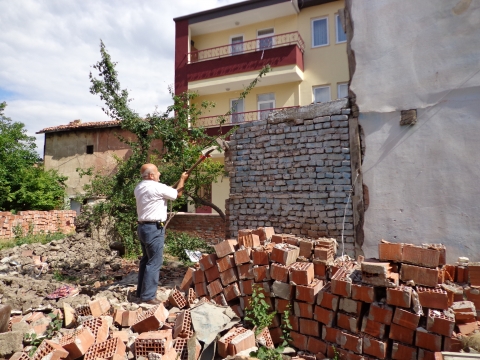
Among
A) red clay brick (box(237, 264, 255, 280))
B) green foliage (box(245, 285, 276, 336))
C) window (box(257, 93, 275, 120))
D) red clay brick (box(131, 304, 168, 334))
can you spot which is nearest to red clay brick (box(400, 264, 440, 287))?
green foliage (box(245, 285, 276, 336))

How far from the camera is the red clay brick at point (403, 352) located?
307 centimetres

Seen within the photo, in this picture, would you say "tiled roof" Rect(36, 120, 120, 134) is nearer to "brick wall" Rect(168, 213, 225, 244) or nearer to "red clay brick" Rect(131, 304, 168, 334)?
"brick wall" Rect(168, 213, 225, 244)

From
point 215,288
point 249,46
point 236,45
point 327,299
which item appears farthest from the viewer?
point 236,45

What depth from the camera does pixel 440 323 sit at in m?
2.97

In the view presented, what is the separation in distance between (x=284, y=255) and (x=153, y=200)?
73.4 inches

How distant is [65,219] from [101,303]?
1106 cm

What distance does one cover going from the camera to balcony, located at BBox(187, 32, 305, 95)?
13750mm

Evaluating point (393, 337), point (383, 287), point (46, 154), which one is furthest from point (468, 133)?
point (46, 154)

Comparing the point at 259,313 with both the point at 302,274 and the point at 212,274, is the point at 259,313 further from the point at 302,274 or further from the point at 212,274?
the point at 212,274

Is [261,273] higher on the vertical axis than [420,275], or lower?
lower

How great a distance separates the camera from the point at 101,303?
13.1 ft

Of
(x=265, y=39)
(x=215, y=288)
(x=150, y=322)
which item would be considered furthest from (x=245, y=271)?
(x=265, y=39)

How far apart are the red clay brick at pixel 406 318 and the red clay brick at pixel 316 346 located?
755 millimetres

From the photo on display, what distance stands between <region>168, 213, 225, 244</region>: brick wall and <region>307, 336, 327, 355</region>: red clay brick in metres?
7.84
